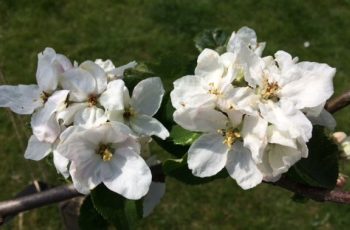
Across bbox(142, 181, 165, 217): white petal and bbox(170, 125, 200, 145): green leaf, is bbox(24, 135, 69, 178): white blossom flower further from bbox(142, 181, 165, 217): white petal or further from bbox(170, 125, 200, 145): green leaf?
bbox(142, 181, 165, 217): white petal

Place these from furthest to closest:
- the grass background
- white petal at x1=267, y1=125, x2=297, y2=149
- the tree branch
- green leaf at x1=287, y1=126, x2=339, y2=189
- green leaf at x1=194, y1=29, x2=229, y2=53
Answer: the grass background → green leaf at x1=194, y1=29, x2=229, y2=53 → the tree branch → green leaf at x1=287, y1=126, x2=339, y2=189 → white petal at x1=267, y1=125, x2=297, y2=149

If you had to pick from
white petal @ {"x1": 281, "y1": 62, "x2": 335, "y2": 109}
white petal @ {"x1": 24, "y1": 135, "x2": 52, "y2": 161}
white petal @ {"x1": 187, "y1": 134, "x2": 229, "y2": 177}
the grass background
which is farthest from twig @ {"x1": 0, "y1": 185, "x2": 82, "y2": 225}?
→ the grass background

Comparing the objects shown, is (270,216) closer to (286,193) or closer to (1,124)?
(286,193)

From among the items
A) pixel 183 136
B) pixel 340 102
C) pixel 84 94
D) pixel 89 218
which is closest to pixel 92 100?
pixel 84 94

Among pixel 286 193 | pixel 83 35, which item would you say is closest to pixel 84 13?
pixel 83 35

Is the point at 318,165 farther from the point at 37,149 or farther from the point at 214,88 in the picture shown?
the point at 37,149
